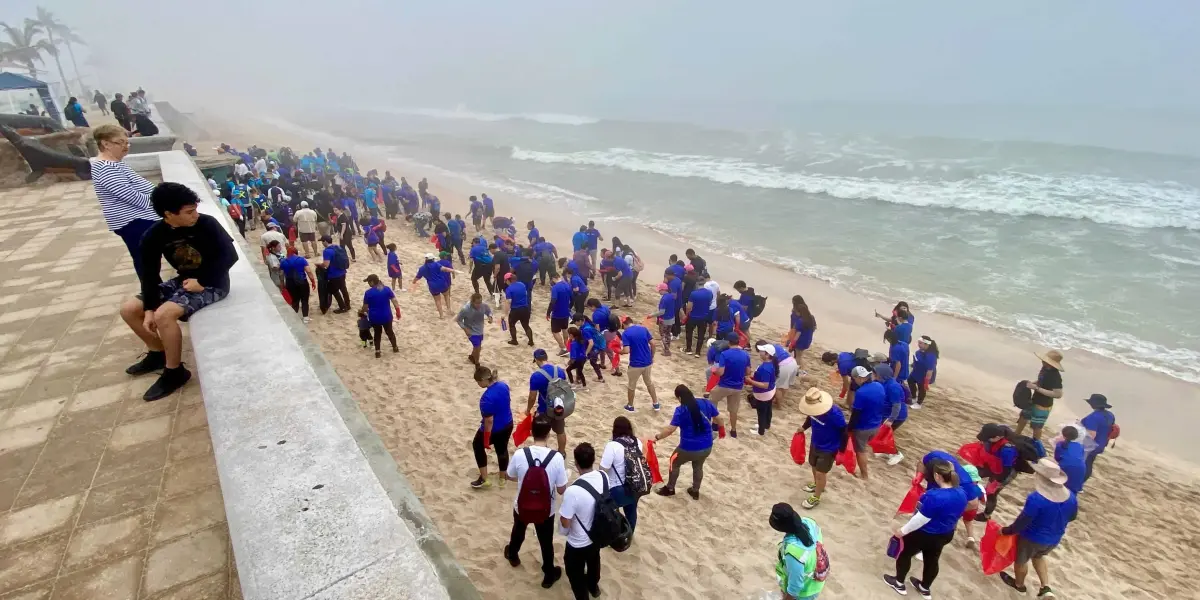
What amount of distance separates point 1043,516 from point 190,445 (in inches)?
273

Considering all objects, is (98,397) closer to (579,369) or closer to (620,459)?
(620,459)

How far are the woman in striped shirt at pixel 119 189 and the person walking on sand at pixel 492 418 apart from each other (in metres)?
3.03

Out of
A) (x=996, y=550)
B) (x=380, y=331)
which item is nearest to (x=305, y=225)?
(x=380, y=331)

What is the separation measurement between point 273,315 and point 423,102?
357 feet

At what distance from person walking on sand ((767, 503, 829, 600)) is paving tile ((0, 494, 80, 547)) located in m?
4.44

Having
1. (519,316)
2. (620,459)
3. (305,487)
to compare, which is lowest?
(519,316)

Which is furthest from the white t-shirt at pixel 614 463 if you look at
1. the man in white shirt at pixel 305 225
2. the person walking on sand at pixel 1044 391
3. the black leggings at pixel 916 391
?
the man in white shirt at pixel 305 225

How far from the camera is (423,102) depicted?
103 meters

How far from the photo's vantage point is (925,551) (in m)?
5.28

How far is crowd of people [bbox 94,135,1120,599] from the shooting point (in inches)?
164

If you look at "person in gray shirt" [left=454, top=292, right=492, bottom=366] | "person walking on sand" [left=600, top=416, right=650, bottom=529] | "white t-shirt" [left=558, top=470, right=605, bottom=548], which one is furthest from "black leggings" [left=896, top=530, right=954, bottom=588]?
"person in gray shirt" [left=454, top=292, right=492, bottom=366]

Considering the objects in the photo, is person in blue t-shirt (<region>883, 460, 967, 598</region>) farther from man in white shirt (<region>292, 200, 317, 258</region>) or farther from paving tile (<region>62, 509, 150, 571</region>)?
man in white shirt (<region>292, 200, 317, 258</region>)

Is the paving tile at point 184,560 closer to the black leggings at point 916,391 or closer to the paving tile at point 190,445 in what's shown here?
the paving tile at point 190,445

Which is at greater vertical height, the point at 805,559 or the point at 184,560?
the point at 184,560
